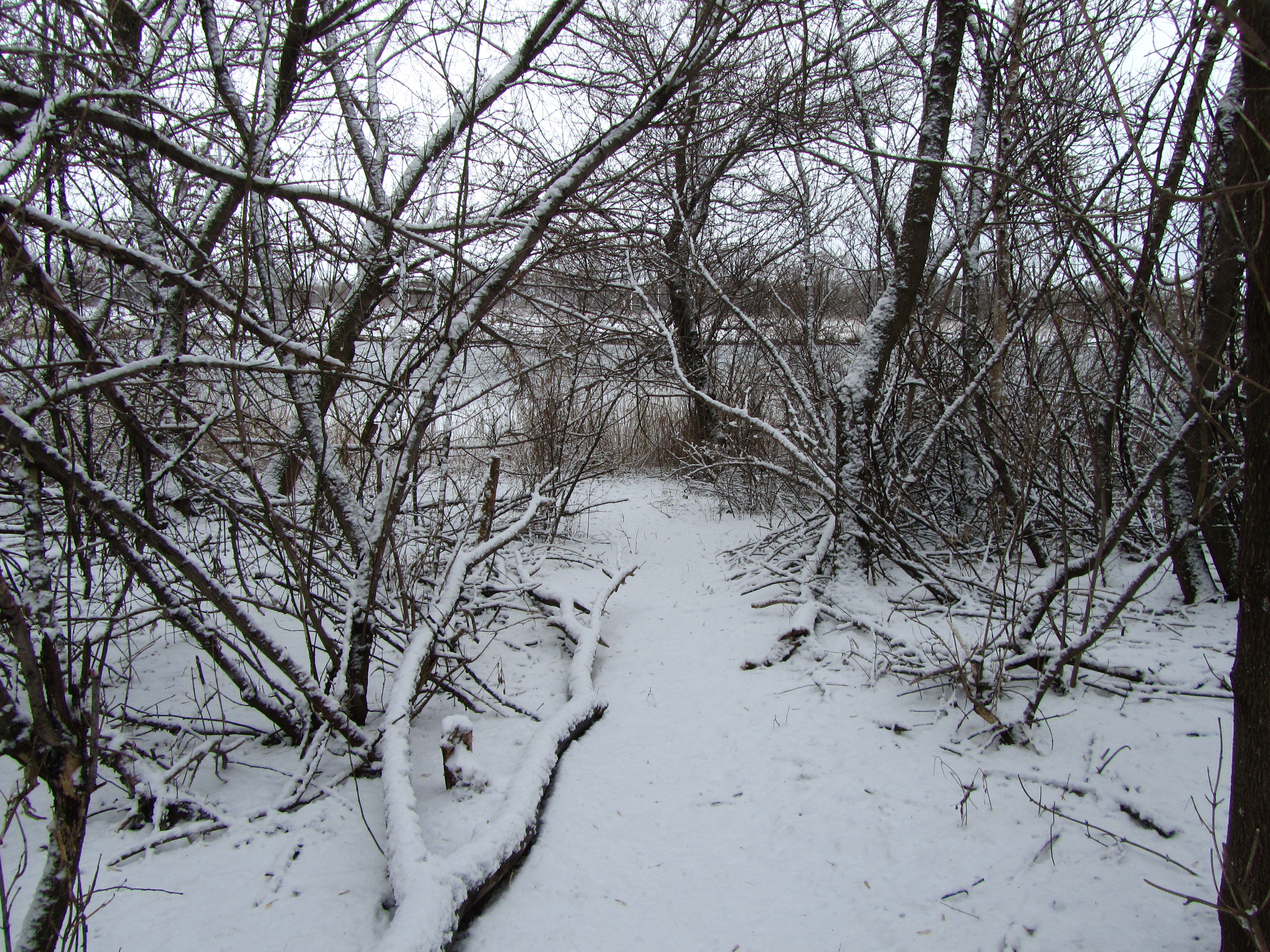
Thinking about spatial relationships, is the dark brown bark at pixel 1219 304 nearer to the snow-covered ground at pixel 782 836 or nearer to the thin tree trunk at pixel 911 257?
the snow-covered ground at pixel 782 836

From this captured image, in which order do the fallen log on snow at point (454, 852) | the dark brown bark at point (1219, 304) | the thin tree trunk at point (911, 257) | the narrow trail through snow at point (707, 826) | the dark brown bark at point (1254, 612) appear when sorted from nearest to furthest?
the dark brown bark at point (1254, 612)
the dark brown bark at point (1219, 304)
the fallen log on snow at point (454, 852)
the narrow trail through snow at point (707, 826)
the thin tree trunk at point (911, 257)

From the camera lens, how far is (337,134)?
4008mm

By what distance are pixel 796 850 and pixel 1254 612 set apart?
55.1 inches

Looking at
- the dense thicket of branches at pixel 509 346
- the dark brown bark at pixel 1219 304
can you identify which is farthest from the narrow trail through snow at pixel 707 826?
the dark brown bark at pixel 1219 304

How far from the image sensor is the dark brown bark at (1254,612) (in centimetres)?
111

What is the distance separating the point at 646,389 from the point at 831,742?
22.4 ft

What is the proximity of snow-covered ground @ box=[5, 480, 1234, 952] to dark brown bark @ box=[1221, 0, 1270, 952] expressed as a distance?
47 cm

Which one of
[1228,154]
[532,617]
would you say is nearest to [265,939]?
[532,617]

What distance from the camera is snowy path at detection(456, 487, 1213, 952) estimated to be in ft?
5.49

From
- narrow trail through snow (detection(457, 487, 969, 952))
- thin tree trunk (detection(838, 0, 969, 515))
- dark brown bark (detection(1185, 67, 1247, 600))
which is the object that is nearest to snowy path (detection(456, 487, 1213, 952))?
narrow trail through snow (detection(457, 487, 969, 952))

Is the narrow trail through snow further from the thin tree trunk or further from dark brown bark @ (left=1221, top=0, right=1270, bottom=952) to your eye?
the thin tree trunk

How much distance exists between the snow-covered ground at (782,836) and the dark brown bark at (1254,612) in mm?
467

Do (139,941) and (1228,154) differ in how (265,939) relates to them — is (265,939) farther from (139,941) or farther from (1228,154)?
(1228,154)

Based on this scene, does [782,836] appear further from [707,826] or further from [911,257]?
[911,257]
